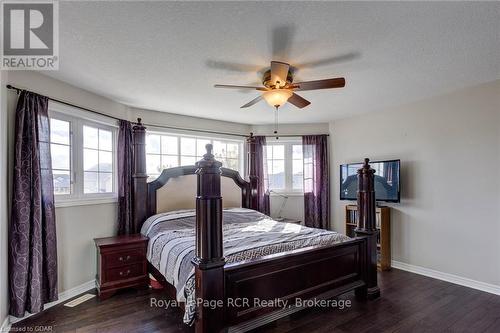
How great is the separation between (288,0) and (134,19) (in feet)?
3.36

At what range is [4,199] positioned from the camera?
2.37 m

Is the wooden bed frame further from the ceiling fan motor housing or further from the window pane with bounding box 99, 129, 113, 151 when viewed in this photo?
the window pane with bounding box 99, 129, 113, 151

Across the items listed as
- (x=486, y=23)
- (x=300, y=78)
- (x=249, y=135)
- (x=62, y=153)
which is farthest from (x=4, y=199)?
(x=486, y=23)

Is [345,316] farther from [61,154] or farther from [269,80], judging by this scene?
[61,154]

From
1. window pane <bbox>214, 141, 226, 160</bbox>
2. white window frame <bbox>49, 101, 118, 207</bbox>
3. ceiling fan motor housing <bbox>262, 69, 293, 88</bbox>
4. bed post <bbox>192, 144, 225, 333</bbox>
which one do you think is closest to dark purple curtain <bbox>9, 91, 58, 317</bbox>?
white window frame <bbox>49, 101, 118, 207</bbox>

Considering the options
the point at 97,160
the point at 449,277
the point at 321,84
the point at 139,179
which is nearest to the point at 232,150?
the point at 139,179

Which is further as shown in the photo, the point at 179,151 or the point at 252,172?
the point at 252,172

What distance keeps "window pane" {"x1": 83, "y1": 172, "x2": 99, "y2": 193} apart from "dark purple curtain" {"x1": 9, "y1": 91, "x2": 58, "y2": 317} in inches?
23.6

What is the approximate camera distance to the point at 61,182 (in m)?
3.11

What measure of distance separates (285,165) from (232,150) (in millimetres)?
1073

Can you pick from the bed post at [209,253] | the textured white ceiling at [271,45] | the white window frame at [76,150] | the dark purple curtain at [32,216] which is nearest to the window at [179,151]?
the white window frame at [76,150]

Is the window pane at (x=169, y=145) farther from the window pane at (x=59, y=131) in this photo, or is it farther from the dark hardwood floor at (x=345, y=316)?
the dark hardwood floor at (x=345, y=316)

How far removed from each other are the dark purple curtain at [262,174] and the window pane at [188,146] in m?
1.14

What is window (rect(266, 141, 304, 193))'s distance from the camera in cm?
533
